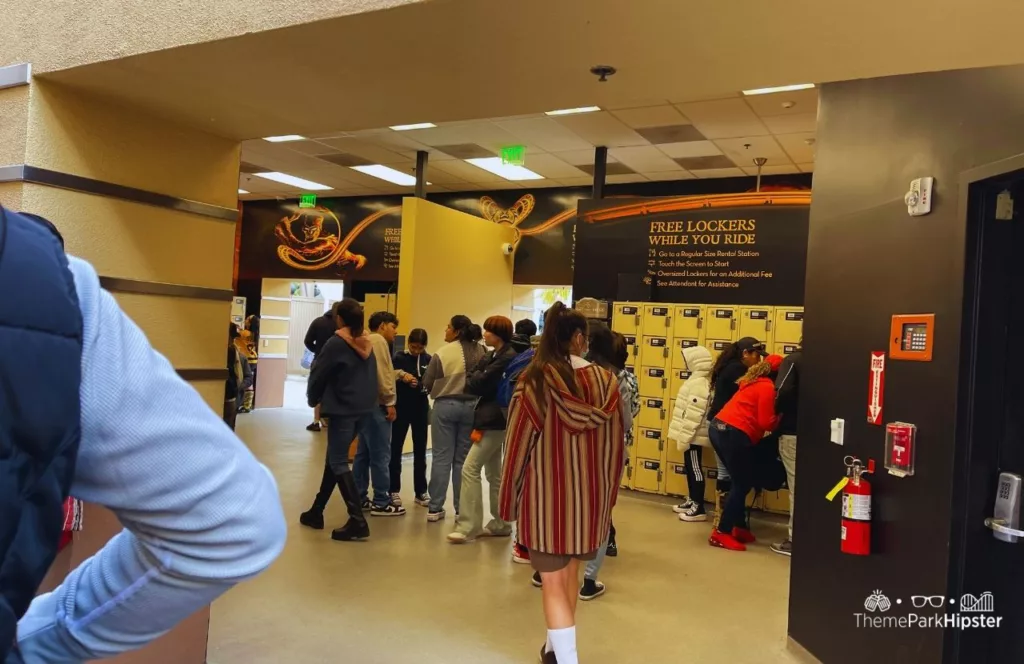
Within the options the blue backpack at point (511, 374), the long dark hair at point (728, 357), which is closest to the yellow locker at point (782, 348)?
the long dark hair at point (728, 357)

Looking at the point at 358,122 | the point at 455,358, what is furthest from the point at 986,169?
the point at 455,358

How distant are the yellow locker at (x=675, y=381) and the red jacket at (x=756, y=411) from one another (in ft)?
5.07

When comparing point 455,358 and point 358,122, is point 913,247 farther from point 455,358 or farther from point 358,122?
point 455,358

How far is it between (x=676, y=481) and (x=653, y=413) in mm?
672

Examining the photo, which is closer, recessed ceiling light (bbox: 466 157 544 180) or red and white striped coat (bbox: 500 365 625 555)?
red and white striped coat (bbox: 500 365 625 555)

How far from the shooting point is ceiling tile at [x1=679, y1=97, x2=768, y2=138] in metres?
6.72

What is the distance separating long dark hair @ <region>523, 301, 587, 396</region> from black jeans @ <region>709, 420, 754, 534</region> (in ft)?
8.74

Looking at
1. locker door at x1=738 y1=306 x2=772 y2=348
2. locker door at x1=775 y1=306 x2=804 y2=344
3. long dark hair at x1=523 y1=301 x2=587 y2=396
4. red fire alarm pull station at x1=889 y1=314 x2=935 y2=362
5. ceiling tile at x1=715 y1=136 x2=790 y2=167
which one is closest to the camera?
red fire alarm pull station at x1=889 y1=314 x2=935 y2=362

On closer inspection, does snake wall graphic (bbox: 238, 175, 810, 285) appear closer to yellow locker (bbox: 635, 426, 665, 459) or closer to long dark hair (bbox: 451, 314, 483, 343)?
yellow locker (bbox: 635, 426, 665, 459)

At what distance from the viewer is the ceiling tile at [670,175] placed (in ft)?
31.1

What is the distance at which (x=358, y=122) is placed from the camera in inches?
112

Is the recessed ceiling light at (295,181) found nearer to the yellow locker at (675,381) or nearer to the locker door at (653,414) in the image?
the locker door at (653,414)

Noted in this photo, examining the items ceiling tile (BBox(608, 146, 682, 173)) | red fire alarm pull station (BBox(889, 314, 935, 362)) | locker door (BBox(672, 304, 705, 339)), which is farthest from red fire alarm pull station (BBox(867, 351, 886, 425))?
ceiling tile (BBox(608, 146, 682, 173))

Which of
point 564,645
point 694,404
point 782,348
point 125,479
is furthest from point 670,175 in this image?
point 125,479
